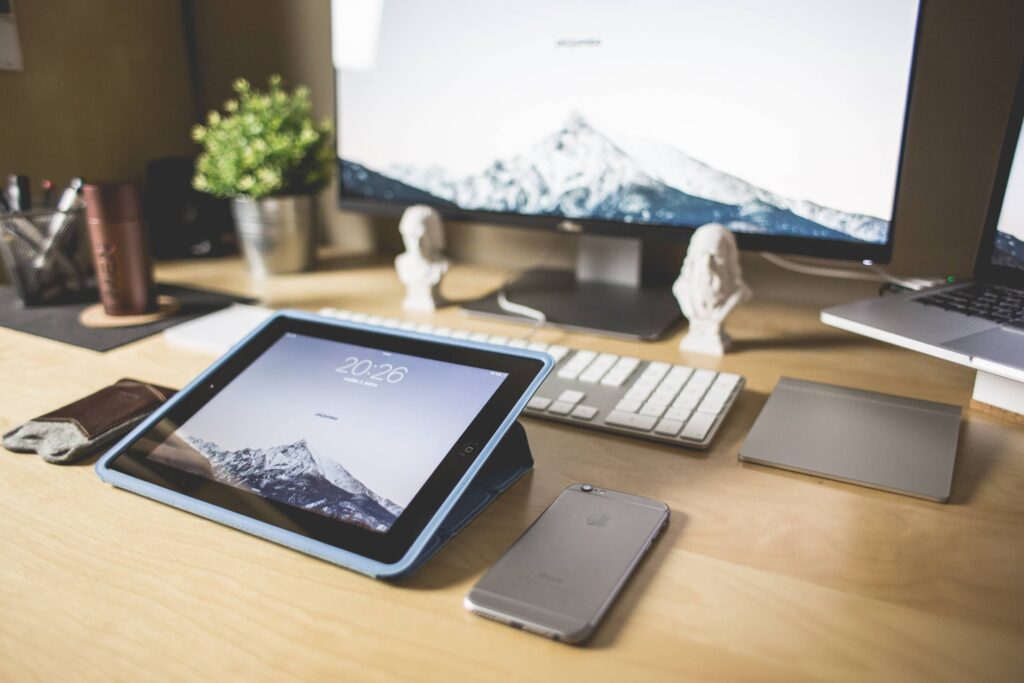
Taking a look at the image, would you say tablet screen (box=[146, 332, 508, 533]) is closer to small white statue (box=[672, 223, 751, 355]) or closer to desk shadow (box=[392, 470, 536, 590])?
desk shadow (box=[392, 470, 536, 590])

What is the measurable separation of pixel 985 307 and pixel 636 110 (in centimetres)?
43

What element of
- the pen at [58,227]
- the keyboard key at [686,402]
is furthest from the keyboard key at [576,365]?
→ the pen at [58,227]

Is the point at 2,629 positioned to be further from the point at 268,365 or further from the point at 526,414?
the point at 526,414

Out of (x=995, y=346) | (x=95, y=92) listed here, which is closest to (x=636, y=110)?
(x=995, y=346)

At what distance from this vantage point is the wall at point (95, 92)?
1.18 metres

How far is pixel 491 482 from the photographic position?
59 centimetres

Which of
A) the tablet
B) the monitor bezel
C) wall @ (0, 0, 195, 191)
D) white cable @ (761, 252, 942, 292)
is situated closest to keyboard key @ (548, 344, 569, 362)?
the tablet

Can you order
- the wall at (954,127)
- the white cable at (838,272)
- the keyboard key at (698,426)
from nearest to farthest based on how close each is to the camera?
the keyboard key at (698,426) → the wall at (954,127) → the white cable at (838,272)

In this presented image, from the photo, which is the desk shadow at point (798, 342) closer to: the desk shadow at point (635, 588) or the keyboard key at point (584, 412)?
the keyboard key at point (584, 412)

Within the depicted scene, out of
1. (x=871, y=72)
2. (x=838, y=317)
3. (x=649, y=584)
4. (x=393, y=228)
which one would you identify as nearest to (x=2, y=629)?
(x=649, y=584)

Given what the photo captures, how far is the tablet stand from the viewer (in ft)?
1.74

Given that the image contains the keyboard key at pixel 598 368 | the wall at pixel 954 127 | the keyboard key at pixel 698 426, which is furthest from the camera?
the wall at pixel 954 127

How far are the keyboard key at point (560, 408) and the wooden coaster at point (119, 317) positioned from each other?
56 centimetres

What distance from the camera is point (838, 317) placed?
0.77 m
